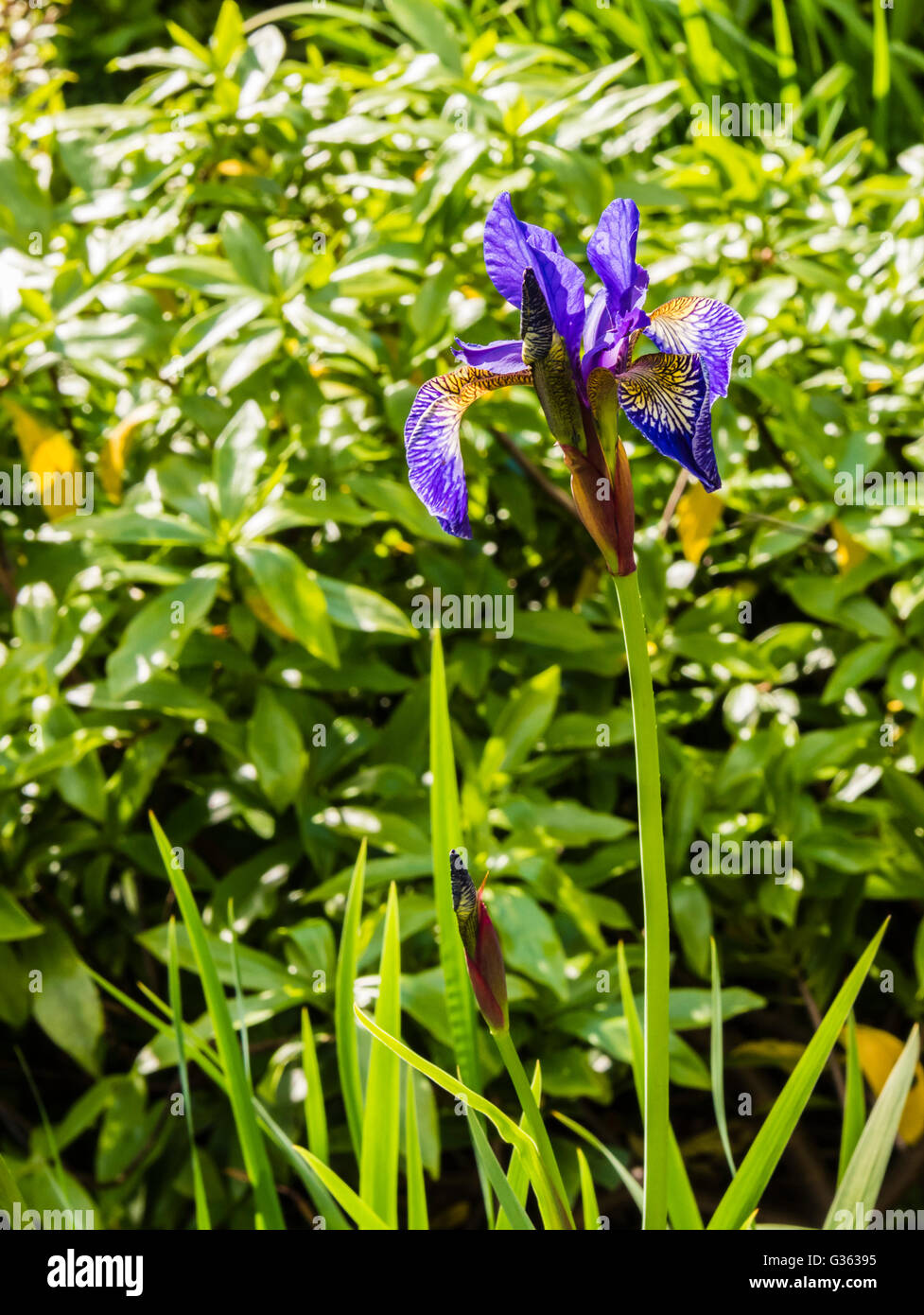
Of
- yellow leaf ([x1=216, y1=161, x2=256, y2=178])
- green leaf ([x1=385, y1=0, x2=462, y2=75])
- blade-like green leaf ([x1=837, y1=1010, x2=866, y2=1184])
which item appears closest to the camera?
blade-like green leaf ([x1=837, y1=1010, x2=866, y2=1184])

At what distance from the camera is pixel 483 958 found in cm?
61

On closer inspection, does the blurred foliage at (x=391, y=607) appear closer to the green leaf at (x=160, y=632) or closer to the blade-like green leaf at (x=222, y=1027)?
the green leaf at (x=160, y=632)

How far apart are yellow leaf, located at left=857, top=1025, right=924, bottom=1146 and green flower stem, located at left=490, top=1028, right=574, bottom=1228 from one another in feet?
2.42

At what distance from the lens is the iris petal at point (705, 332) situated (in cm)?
62

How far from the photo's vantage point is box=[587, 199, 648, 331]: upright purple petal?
612 mm

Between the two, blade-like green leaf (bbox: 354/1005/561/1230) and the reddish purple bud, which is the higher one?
the reddish purple bud

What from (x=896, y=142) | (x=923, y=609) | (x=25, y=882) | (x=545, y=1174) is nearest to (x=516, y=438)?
(x=923, y=609)

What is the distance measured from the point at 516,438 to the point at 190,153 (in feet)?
1.99

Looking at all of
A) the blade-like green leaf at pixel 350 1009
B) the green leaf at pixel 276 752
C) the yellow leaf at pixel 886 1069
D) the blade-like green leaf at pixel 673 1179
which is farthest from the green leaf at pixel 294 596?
the yellow leaf at pixel 886 1069

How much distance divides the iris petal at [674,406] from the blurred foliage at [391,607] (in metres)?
0.62

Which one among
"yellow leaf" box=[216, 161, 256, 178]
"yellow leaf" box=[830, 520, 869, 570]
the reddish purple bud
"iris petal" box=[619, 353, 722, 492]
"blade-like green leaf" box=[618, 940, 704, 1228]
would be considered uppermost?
"yellow leaf" box=[216, 161, 256, 178]

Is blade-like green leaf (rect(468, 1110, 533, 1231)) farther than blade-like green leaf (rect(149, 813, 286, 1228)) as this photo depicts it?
No

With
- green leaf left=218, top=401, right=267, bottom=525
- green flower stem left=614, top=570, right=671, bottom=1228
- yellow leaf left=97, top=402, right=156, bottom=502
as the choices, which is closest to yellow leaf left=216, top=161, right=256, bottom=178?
yellow leaf left=97, top=402, right=156, bottom=502

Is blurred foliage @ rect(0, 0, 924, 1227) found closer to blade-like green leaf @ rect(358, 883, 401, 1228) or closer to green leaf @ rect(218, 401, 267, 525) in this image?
green leaf @ rect(218, 401, 267, 525)
